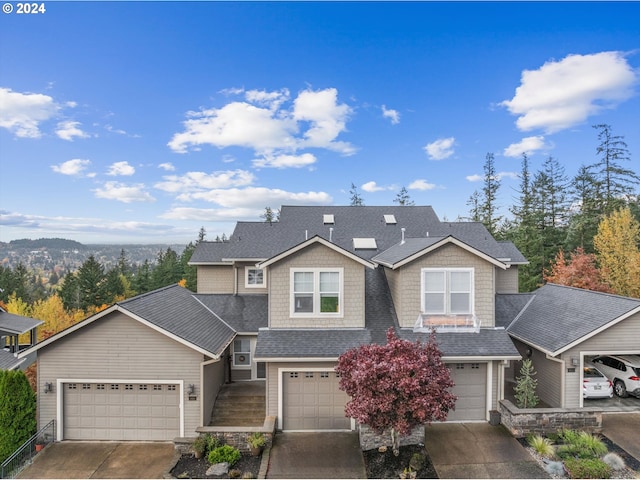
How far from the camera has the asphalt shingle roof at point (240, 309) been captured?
46.0 feet

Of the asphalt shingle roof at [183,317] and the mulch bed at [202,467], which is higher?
the asphalt shingle roof at [183,317]

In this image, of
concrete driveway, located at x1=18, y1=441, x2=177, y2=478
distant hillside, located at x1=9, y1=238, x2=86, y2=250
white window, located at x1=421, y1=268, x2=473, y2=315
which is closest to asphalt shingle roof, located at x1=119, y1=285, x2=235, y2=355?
concrete driveway, located at x1=18, y1=441, x2=177, y2=478

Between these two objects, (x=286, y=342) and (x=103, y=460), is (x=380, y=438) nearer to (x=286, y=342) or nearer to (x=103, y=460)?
(x=286, y=342)

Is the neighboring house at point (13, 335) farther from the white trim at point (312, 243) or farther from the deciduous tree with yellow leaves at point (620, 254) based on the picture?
the deciduous tree with yellow leaves at point (620, 254)

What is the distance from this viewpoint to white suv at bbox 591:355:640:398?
42.0ft

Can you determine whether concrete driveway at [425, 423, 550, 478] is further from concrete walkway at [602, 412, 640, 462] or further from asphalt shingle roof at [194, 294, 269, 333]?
asphalt shingle roof at [194, 294, 269, 333]

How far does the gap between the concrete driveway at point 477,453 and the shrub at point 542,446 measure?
0.31m

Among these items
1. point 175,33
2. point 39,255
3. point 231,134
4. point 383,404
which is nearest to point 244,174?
point 231,134

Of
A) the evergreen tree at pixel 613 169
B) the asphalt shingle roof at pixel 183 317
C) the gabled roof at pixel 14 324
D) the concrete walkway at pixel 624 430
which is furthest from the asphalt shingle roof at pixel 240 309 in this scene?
the evergreen tree at pixel 613 169

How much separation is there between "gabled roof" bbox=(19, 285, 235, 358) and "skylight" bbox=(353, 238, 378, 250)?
901cm

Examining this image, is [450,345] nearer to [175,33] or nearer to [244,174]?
[175,33]

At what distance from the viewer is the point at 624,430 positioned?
10.5m

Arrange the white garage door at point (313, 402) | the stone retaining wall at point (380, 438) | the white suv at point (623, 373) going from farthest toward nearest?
1. the white suv at point (623, 373)
2. the white garage door at point (313, 402)
3. the stone retaining wall at point (380, 438)

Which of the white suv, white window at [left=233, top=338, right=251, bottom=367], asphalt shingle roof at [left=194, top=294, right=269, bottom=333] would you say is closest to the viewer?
the white suv
